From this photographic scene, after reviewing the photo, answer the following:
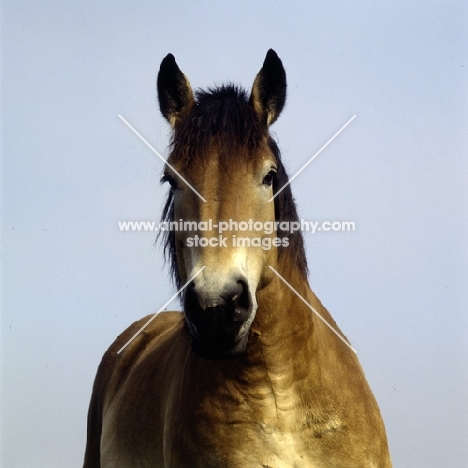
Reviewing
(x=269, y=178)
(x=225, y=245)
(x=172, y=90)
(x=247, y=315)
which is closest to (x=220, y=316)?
(x=247, y=315)

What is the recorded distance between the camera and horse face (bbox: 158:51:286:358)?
421cm

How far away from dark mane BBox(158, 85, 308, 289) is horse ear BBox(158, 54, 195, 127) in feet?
0.41

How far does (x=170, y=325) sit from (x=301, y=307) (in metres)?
2.88

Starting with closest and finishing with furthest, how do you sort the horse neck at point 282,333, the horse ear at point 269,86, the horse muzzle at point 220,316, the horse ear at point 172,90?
the horse muzzle at point 220,316 < the horse neck at point 282,333 < the horse ear at point 269,86 < the horse ear at point 172,90

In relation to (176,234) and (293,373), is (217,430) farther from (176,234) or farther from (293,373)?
(176,234)

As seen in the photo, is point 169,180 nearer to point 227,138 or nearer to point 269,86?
point 227,138

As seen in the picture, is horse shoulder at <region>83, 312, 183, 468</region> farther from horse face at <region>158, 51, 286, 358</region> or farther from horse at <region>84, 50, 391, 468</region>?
horse face at <region>158, 51, 286, 358</region>

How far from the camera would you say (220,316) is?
4.18 m

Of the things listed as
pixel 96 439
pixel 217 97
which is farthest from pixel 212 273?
pixel 96 439

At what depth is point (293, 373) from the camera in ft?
15.9

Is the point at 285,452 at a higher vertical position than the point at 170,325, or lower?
lower

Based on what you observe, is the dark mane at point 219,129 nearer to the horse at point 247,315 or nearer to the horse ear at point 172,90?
the horse at point 247,315

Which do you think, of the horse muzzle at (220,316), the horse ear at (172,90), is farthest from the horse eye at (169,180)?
the horse muzzle at (220,316)

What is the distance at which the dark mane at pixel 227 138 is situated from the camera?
15.4ft
